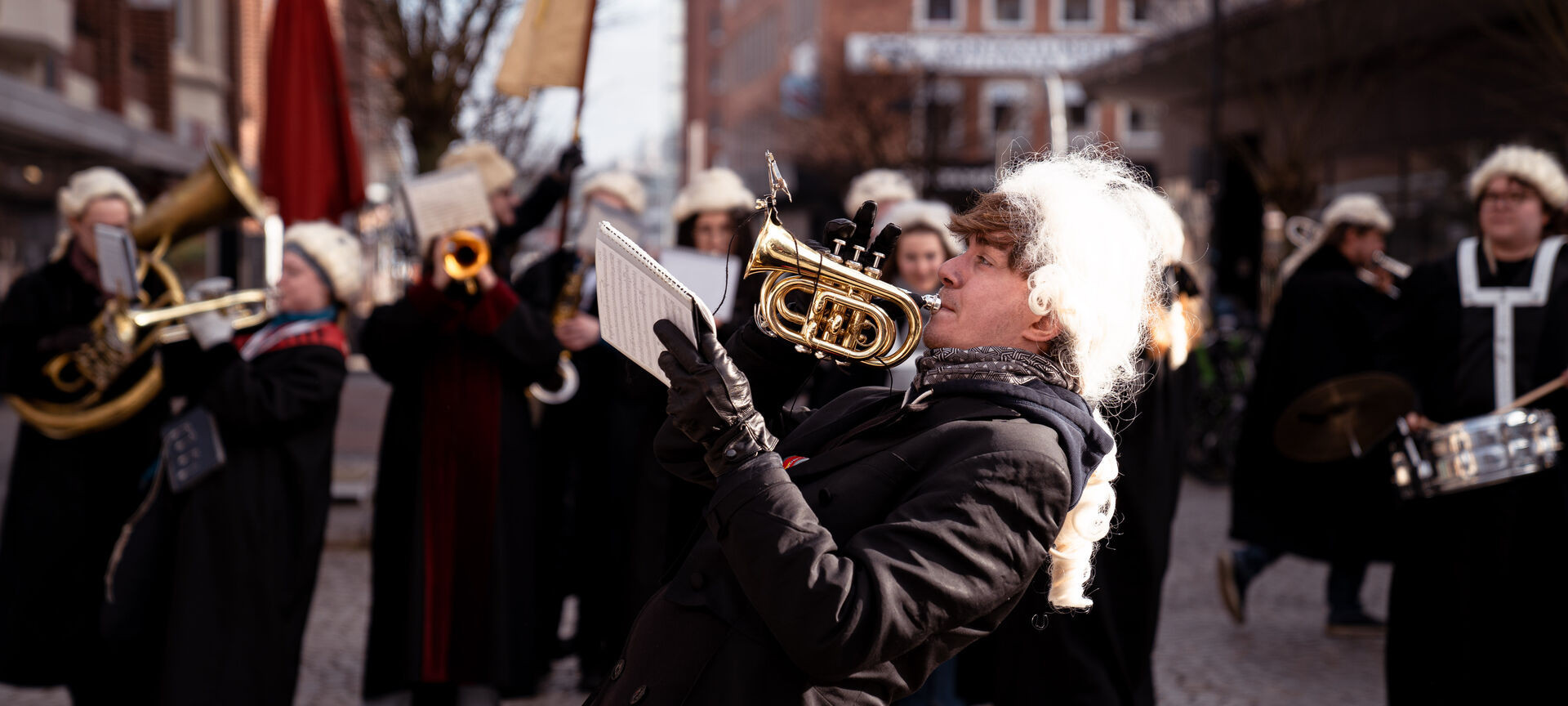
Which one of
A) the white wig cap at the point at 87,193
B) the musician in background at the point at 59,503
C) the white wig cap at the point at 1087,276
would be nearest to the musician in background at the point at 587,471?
the musician in background at the point at 59,503

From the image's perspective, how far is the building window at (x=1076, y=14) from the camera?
46906 millimetres

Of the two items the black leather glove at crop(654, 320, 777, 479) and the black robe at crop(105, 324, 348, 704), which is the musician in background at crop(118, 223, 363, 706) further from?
the black leather glove at crop(654, 320, 777, 479)

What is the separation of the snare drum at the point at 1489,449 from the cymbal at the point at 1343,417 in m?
0.29

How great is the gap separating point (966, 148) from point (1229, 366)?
29061 mm

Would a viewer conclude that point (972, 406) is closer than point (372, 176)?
Yes

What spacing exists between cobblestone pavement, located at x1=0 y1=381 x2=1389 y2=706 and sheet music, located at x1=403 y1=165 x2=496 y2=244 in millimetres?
1985

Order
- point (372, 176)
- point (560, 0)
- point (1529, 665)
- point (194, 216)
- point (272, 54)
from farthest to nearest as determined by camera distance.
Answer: point (372, 176) → point (272, 54) → point (194, 216) → point (560, 0) → point (1529, 665)

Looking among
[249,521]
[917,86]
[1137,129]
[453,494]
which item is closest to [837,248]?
[249,521]

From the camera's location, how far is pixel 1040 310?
7.41 ft

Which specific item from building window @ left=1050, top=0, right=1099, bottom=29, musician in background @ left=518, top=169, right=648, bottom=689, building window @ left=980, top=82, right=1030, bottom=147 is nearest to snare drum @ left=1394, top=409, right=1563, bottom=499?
musician in background @ left=518, top=169, right=648, bottom=689

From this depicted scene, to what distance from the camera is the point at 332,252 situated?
14.8 ft

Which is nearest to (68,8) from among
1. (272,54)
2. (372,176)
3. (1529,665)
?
(272,54)

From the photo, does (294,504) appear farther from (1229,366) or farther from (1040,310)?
(1229,366)

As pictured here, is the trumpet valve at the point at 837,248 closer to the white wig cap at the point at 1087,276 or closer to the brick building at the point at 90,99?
the white wig cap at the point at 1087,276
